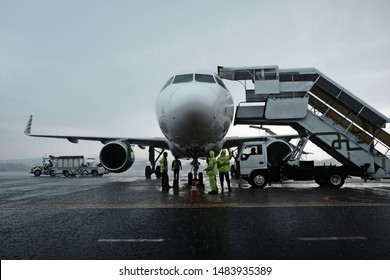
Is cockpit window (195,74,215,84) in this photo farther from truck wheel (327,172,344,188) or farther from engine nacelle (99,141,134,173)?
engine nacelle (99,141,134,173)

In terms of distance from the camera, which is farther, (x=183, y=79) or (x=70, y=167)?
(x=70, y=167)

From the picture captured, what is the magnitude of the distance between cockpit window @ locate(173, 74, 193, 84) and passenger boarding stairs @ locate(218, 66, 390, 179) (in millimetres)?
4673

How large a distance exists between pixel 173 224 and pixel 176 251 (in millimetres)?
1641

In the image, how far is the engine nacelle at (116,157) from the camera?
626 inches

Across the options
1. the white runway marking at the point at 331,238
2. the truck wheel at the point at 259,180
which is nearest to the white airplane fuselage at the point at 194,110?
the truck wheel at the point at 259,180

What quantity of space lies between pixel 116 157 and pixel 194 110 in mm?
8924

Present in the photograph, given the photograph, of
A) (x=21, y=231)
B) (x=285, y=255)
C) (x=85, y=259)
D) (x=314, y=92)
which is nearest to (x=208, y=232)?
(x=285, y=255)

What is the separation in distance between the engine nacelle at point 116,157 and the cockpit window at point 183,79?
632 centimetres

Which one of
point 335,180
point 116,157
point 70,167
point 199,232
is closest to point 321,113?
point 335,180

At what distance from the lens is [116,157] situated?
1628 cm

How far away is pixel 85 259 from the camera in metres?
3.49

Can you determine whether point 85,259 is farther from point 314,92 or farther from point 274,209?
point 314,92

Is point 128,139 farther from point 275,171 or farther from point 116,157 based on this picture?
point 275,171

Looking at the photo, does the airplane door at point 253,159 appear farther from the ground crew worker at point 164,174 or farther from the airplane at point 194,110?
the ground crew worker at point 164,174
